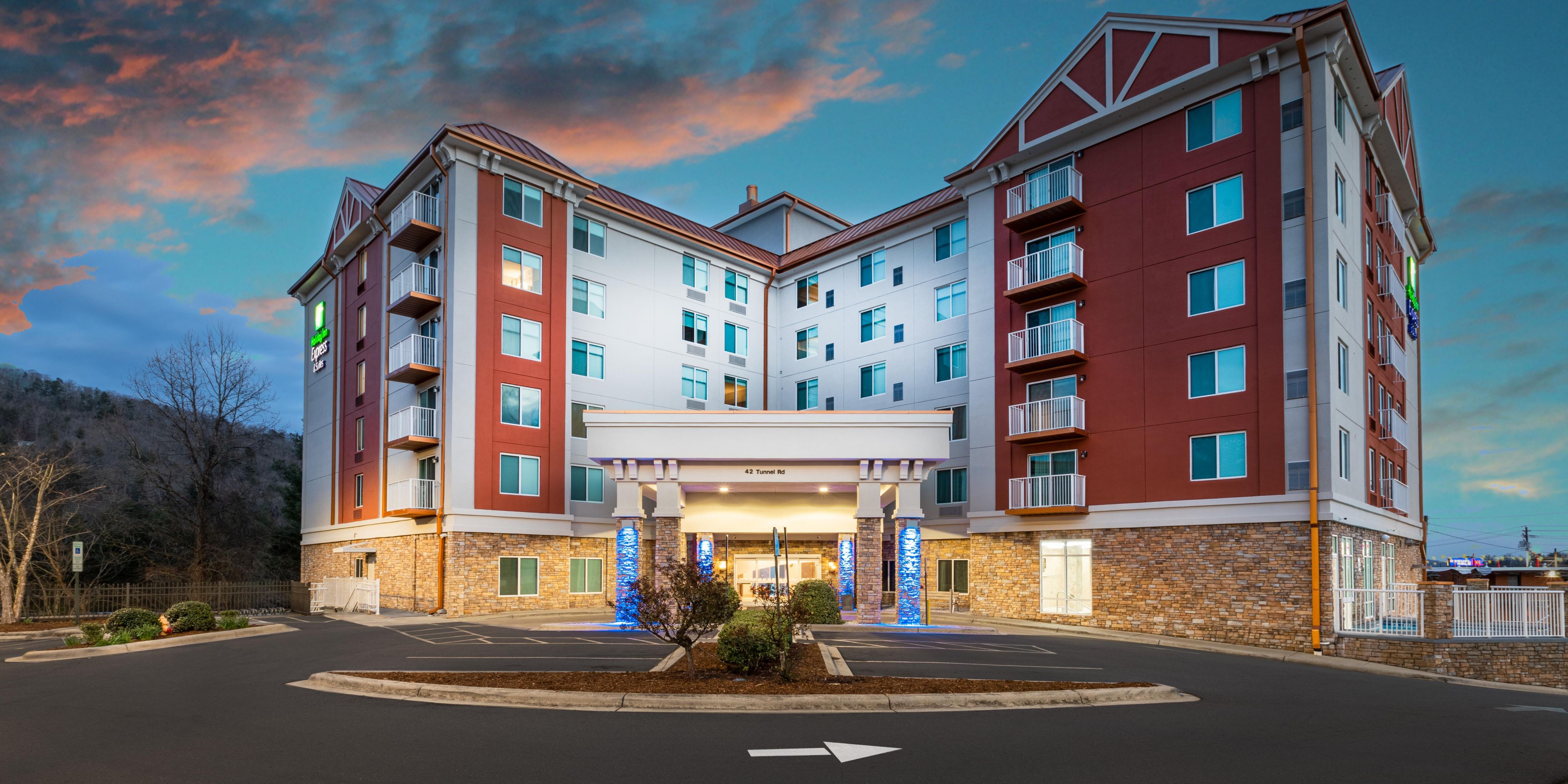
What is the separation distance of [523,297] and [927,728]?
27.5 meters

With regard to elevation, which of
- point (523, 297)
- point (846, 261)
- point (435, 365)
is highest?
point (846, 261)

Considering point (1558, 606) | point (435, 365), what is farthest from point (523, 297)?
point (1558, 606)

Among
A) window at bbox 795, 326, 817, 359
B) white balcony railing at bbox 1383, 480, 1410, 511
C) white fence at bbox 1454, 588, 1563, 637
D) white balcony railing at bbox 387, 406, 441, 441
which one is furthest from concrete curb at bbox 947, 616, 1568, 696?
white balcony railing at bbox 387, 406, 441, 441

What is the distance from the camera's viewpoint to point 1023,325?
3294cm

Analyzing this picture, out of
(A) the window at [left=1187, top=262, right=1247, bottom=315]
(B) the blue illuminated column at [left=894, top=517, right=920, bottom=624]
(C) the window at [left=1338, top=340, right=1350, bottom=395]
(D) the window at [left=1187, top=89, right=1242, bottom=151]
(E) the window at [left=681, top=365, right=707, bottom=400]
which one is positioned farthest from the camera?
(E) the window at [left=681, top=365, right=707, bottom=400]

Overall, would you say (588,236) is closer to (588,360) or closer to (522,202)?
(522,202)

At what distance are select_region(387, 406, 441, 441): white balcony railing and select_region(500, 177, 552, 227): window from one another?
745 centimetres

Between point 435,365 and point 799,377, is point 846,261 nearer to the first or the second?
point 799,377

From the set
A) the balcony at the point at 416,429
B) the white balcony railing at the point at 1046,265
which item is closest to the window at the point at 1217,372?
the white balcony railing at the point at 1046,265

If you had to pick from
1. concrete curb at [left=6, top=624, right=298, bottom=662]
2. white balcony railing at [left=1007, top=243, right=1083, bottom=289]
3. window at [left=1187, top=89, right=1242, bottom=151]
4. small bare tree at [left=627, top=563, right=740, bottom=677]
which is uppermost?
window at [left=1187, top=89, right=1242, bottom=151]

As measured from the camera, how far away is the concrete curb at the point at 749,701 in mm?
11852

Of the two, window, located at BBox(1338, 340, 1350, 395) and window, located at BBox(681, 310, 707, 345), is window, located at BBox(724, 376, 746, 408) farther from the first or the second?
window, located at BBox(1338, 340, 1350, 395)

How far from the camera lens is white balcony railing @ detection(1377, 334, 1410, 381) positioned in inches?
1256

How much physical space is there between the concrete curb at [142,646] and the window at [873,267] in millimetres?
24714
